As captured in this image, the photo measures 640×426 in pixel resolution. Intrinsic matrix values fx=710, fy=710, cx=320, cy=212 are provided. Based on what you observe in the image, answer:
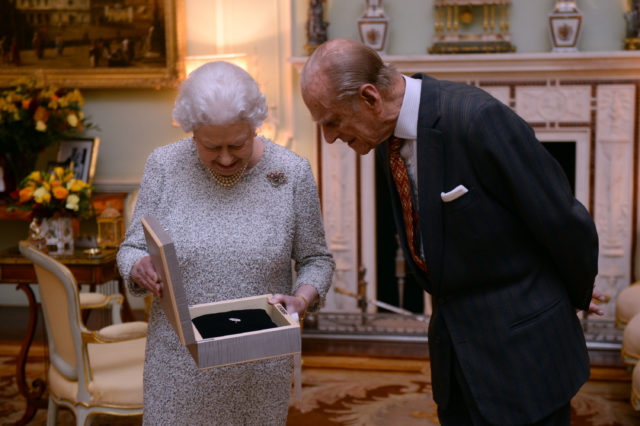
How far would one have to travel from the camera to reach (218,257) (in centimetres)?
192

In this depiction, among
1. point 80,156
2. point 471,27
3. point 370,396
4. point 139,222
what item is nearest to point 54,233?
point 80,156

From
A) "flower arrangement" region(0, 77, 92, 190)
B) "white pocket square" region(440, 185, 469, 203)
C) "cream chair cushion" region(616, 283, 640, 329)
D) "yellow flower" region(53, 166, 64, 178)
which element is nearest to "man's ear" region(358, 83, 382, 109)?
"white pocket square" region(440, 185, 469, 203)

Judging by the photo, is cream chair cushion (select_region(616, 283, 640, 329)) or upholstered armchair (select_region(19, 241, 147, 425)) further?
cream chair cushion (select_region(616, 283, 640, 329))

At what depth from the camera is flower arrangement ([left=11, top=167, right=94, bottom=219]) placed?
3824 millimetres

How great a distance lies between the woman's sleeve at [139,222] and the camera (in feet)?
6.38

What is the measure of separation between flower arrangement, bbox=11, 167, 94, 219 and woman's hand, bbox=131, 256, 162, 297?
7.03 feet

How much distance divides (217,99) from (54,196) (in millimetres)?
2398

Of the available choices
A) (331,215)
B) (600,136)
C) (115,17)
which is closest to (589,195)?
(600,136)

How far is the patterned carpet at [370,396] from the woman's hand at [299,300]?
1.78 meters

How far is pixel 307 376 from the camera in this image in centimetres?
434

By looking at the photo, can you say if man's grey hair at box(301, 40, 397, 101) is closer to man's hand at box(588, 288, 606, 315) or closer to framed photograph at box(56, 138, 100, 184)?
man's hand at box(588, 288, 606, 315)

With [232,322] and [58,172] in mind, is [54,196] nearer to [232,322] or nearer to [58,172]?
[58,172]

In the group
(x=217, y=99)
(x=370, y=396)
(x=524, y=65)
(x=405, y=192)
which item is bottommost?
(x=370, y=396)

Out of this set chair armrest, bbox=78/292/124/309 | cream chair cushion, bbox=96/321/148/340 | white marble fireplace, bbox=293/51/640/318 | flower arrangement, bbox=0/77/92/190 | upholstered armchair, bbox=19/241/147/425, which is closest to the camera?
upholstered armchair, bbox=19/241/147/425
